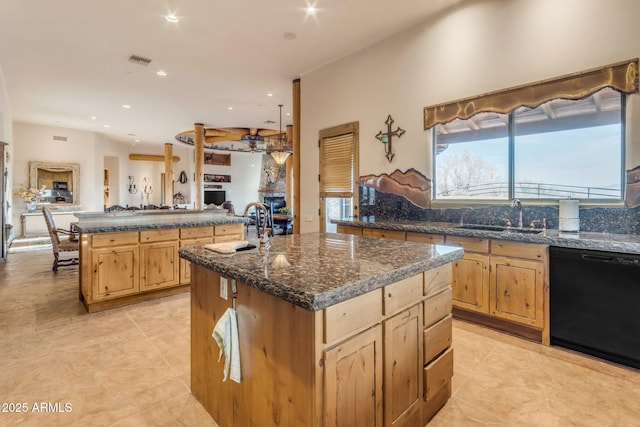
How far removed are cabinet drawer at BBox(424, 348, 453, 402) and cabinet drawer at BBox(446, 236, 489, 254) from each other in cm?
136

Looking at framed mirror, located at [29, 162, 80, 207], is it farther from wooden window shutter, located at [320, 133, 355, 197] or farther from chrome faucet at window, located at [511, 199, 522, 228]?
chrome faucet at window, located at [511, 199, 522, 228]

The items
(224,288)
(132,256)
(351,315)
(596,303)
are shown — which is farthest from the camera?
(132,256)

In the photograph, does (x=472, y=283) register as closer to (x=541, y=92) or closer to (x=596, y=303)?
(x=596, y=303)

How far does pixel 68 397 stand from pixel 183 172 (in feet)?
45.2

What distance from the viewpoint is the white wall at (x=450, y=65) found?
2707 mm

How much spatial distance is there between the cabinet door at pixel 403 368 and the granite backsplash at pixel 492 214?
2.18 metres

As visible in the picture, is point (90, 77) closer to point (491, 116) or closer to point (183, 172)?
point (491, 116)

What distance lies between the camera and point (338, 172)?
16.1 ft

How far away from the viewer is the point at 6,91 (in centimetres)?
638

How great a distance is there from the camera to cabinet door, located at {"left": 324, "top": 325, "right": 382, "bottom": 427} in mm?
1193

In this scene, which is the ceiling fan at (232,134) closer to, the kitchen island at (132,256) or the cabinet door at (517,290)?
the kitchen island at (132,256)

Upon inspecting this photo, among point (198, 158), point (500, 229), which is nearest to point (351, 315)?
point (500, 229)

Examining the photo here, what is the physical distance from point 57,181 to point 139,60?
24.3 ft

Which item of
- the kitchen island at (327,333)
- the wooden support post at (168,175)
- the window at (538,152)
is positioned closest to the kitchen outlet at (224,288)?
the kitchen island at (327,333)
